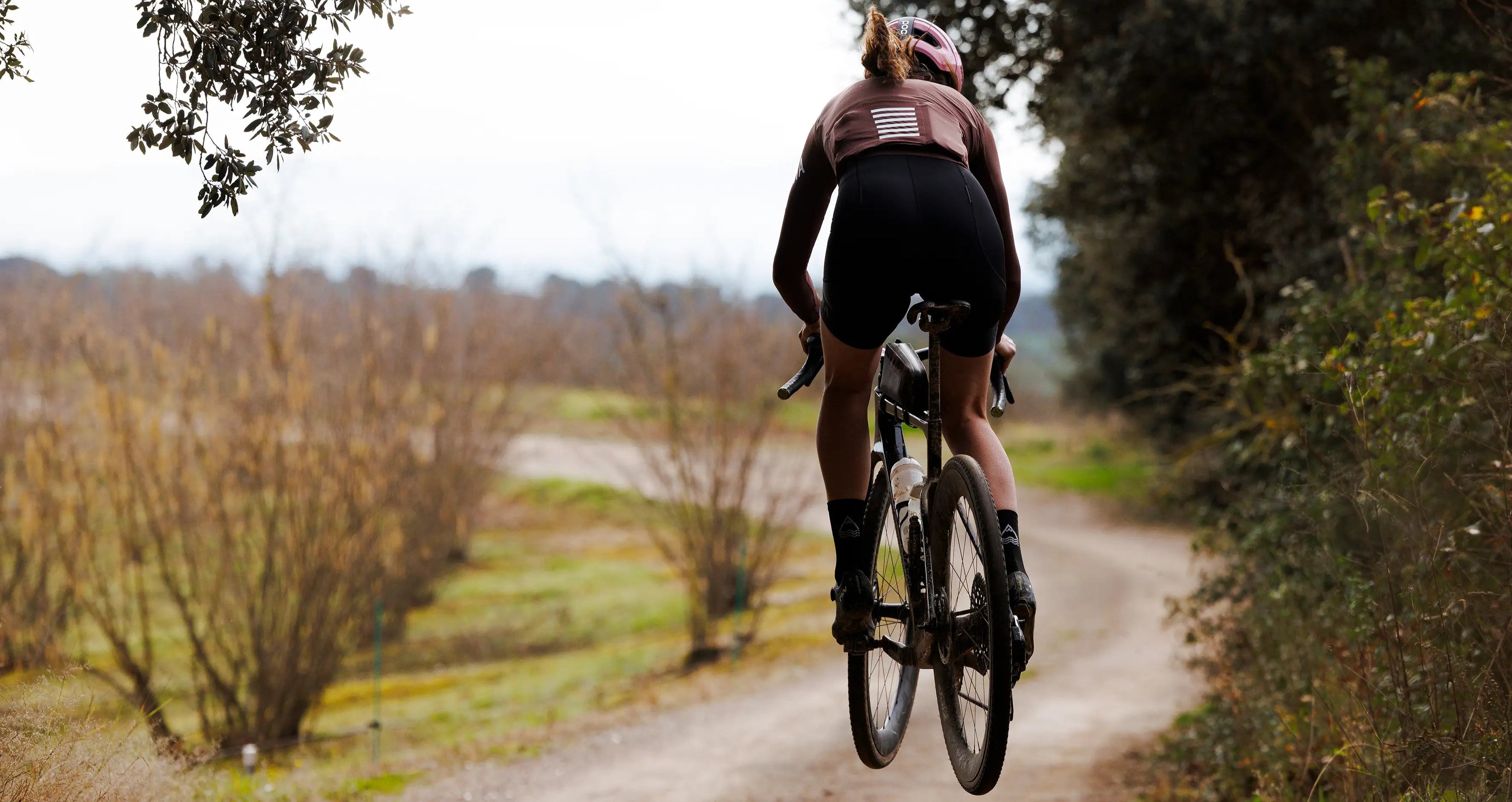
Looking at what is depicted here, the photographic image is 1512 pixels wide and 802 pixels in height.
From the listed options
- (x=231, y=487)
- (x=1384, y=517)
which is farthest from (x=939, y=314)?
(x=231, y=487)

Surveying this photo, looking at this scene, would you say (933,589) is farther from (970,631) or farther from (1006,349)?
(1006,349)

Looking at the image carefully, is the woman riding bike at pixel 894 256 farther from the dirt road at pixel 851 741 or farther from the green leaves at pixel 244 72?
the dirt road at pixel 851 741

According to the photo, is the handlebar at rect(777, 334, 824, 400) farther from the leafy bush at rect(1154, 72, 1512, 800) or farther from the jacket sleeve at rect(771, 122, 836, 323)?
the leafy bush at rect(1154, 72, 1512, 800)

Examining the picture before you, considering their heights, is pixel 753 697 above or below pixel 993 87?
below

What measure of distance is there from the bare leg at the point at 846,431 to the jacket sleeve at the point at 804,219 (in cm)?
17

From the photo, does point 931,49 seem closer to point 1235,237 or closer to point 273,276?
point 273,276

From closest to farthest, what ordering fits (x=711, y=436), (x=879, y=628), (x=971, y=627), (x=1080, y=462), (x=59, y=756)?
(x=971, y=627), (x=59, y=756), (x=879, y=628), (x=711, y=436), (x=1080, y=462)

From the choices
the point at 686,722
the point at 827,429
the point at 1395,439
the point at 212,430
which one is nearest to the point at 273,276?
the point at 212,430

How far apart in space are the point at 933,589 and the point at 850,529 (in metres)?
0.36

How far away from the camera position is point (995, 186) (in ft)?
11.6

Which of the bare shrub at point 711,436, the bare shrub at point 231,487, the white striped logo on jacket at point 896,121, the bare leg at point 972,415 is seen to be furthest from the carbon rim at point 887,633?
the bare shrub at point 711,436

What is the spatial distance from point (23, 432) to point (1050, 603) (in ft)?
35.9

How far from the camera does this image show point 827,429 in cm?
381

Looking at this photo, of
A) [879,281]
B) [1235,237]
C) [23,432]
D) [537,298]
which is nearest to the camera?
[879,281]
